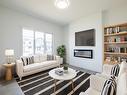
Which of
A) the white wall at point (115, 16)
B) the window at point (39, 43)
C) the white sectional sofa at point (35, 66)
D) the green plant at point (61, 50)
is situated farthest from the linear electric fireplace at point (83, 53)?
the window at point (39, 43)

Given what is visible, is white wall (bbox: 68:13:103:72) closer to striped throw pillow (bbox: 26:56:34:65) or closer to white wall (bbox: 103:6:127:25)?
white wall (bbox: 103:6:127:25)

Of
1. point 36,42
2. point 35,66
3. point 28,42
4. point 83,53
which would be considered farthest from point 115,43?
point 28,42

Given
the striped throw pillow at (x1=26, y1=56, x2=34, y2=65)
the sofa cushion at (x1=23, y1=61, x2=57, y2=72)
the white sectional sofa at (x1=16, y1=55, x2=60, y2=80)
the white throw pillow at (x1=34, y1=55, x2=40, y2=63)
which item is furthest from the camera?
the white throw pillow at (x1=34, y1=55, x2=40, y2=63)

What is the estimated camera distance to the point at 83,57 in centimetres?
444

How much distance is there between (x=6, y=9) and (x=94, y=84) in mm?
4168

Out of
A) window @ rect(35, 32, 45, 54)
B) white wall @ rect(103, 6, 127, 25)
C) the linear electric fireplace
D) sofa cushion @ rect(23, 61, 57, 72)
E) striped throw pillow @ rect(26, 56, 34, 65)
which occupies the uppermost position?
white wall @ rect(103, 6, 127, 25)

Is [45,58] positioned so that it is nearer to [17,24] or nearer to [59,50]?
[59,50]

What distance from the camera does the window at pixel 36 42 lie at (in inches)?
165

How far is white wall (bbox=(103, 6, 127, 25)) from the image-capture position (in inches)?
127

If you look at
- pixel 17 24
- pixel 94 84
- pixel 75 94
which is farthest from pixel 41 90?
pixel 17 24

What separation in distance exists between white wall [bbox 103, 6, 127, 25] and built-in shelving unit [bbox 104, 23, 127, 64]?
0.86ft

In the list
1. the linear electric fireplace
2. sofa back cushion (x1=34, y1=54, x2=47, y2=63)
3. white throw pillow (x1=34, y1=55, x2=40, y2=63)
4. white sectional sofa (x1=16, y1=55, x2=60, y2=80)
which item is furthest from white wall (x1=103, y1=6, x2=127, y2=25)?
white throw pillow (x1=34, y1=55, x2=40, y2=63)

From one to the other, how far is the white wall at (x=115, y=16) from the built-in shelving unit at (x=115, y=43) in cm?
26

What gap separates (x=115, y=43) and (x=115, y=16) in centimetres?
112
